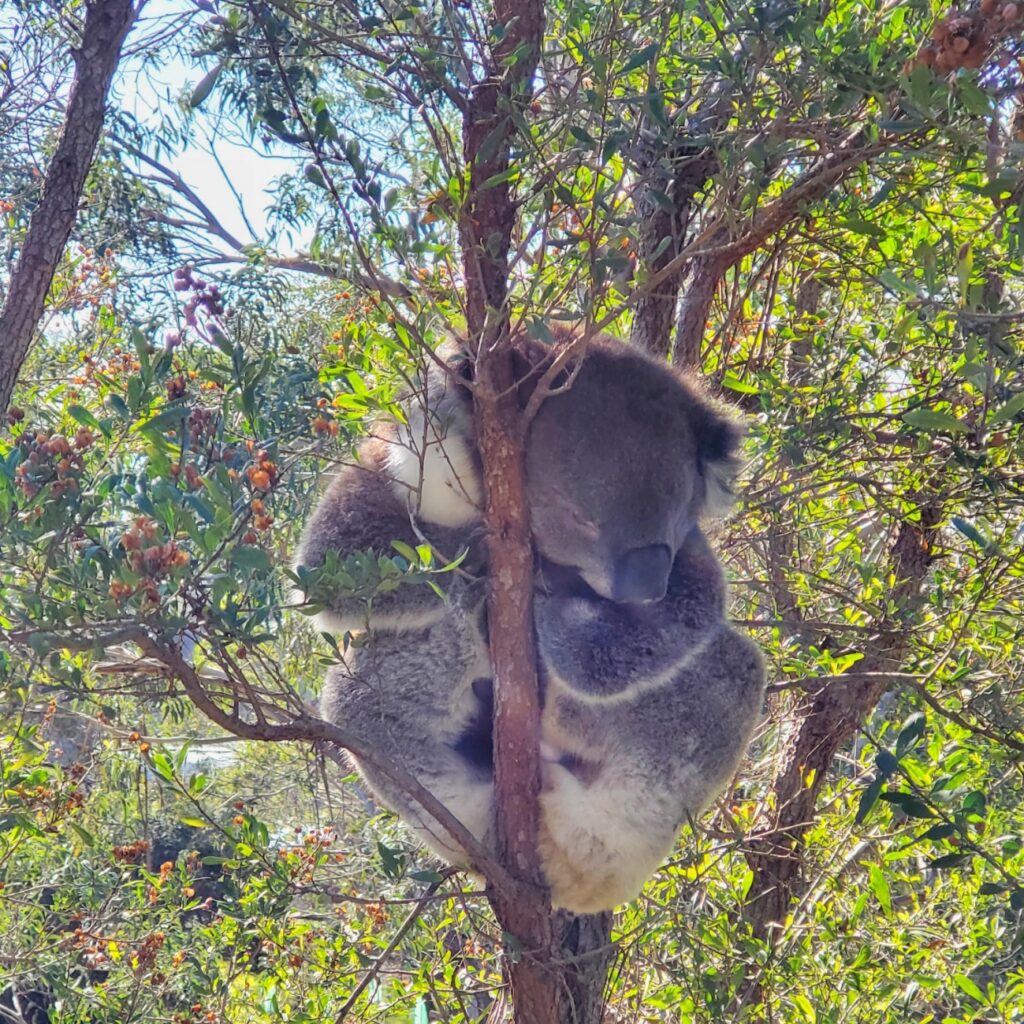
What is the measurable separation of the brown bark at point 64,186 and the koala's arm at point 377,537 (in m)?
1.08

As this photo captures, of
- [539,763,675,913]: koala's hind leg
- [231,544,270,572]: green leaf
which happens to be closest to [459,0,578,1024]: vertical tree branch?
[539,763,675,913]: koala's hind leg

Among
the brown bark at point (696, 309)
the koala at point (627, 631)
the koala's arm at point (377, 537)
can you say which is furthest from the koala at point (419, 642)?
the brown bark at point (696, 309)

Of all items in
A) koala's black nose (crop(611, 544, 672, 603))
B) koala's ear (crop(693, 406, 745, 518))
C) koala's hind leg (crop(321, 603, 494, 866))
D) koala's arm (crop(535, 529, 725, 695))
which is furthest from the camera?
koala's ear (crop(693, 406, 745, 518))

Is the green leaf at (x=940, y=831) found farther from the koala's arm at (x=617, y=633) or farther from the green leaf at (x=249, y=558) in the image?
the green leaf at (x=249, y=558)

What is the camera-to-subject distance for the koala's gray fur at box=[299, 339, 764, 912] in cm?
250

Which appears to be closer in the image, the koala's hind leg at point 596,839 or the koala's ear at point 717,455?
the koala's hind leg at point 596,839

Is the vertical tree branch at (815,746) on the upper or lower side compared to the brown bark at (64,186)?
lower

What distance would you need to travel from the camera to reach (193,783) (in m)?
2.74

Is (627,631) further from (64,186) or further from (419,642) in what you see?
(64,186)

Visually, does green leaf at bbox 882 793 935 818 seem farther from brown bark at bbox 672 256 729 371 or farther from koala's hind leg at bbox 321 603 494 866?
brown bark at bbox 672 256 729 371

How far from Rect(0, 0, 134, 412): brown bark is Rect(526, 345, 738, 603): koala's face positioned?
1.60 m

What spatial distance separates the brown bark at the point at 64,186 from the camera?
312cm

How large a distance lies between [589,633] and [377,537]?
557mm

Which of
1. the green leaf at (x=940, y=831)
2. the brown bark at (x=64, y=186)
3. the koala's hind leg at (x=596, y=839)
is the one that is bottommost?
the koala's hind leg at (x=596, y=839)
